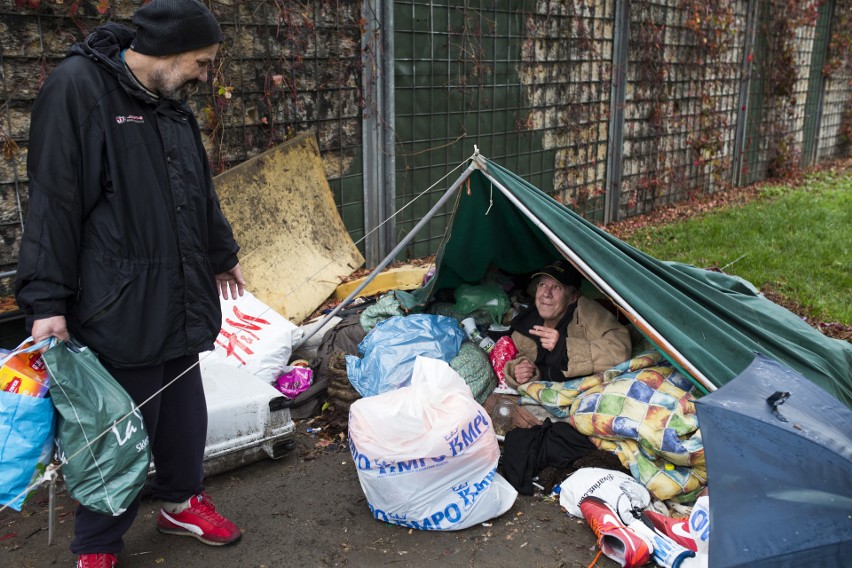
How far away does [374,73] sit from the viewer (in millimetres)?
5809

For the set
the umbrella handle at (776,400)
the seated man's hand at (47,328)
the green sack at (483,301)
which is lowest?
the green sack at (483,301)

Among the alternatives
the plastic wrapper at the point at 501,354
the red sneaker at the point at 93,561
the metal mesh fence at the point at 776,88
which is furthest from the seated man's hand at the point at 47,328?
the metal mesh fence at the point at 776,88

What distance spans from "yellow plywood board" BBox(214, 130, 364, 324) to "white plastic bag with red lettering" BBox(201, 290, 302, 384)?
653mm

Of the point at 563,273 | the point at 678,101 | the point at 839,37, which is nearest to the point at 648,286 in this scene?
the point at 563,273

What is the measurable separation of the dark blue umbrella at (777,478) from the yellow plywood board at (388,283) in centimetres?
322

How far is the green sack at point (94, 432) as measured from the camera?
2348 millimetres

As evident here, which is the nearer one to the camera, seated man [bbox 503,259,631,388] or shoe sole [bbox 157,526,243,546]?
shoe sole [bbox 157,526,243,546]

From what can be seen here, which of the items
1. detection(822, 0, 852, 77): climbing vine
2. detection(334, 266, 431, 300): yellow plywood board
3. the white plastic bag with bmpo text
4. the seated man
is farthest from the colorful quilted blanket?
detection(822, 0, 852, 77): climbing vine

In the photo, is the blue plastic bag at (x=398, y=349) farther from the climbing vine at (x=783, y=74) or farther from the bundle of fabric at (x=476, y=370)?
the climbing vine at (x=783, y=74)

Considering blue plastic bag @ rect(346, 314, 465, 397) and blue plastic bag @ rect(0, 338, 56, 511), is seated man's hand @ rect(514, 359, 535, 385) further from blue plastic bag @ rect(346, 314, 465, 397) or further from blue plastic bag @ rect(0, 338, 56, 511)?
blue plastic bag @ rect(0, 338, 56, 511)

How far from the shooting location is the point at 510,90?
23.5 ft

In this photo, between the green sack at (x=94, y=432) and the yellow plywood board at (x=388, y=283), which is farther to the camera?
the yellow plywood board at (x=388, y=283)

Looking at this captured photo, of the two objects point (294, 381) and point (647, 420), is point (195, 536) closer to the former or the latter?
point (294, 381)

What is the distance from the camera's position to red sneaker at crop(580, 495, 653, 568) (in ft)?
9.25
